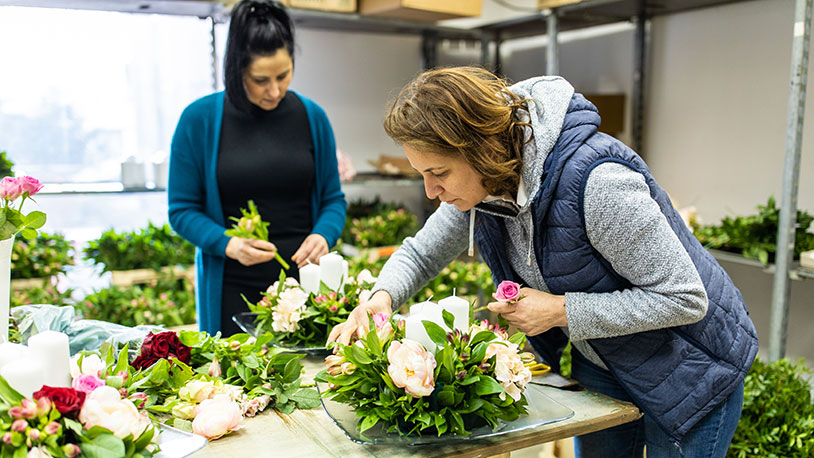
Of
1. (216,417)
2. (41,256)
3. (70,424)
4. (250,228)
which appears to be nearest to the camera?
(70,424)

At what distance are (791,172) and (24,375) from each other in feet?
7.61

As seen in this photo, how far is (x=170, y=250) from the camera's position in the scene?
3.18m

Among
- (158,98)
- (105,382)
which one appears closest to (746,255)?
(105,382)

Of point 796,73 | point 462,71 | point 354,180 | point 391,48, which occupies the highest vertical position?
point 391,48

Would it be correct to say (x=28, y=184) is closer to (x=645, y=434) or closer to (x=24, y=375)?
(x=24, y=375)

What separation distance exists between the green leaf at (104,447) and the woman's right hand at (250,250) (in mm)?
1045

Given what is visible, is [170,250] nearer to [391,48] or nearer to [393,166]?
[393,166]

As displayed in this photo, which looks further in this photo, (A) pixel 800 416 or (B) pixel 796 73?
(B) pixel 796 73

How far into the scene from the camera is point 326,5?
329cm

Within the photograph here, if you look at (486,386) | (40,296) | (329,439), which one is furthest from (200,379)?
(40,296)

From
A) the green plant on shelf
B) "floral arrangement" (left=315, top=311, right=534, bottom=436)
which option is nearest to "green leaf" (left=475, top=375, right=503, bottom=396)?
"floral arrangement" (left=315, top=311, right=534, bottom=436)

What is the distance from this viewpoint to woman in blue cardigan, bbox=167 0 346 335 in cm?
206

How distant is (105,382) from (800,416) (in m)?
2.00

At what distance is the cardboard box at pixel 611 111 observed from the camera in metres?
3.45
